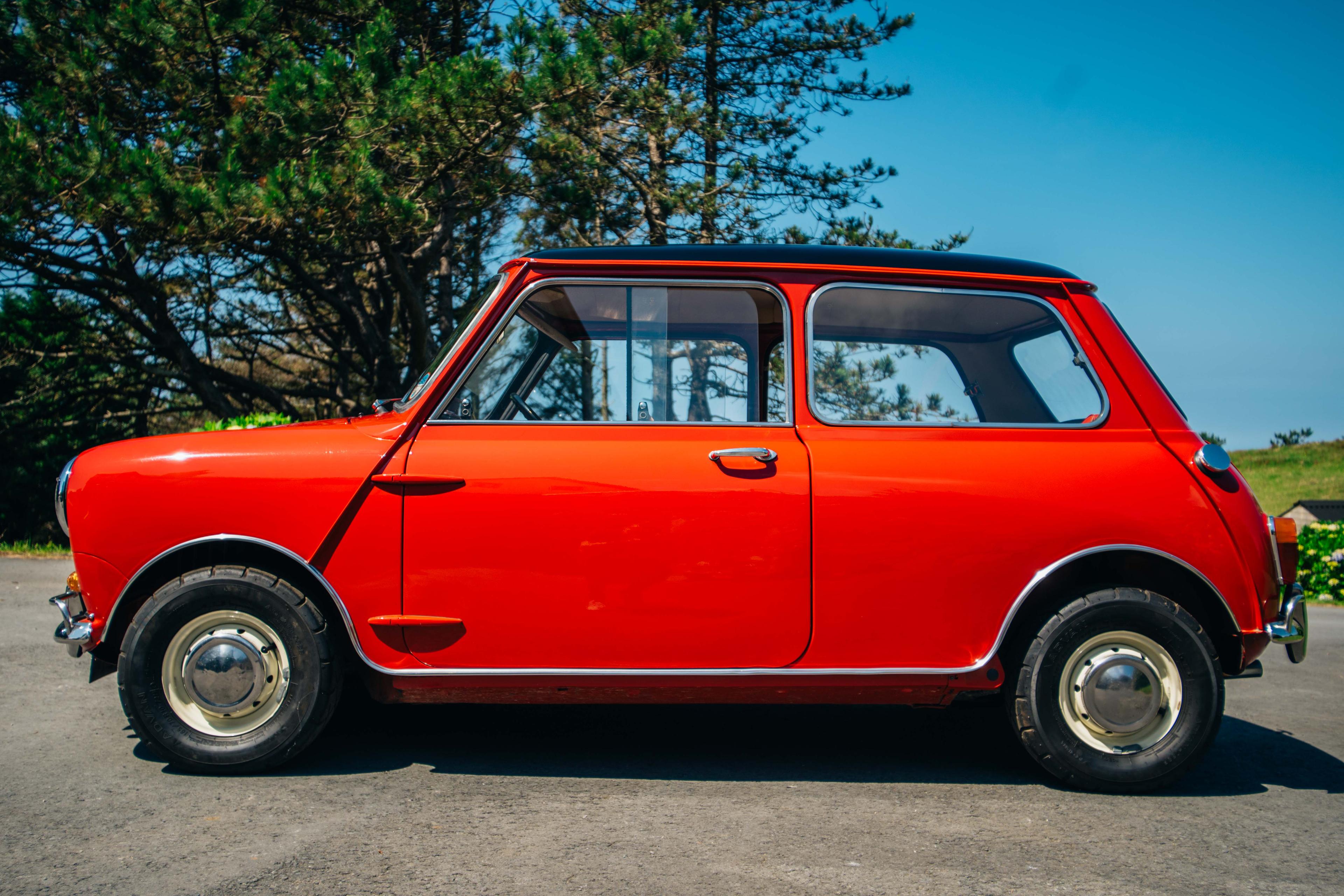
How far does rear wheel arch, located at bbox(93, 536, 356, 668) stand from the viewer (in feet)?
11.4

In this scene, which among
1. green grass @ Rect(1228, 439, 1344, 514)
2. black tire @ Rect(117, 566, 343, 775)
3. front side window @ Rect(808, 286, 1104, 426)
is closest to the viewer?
black tire @ Rect(117, 566, 343, 775)

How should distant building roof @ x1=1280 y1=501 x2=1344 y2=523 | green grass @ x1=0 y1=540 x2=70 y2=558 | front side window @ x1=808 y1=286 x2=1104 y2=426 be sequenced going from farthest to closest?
1. distant building roof @ x1=1280 y1=501 x2=1344 y2=523
2. green grass @ x1=0 y1=540 x2=70 y2=558
3. front side window @ x1=808 y1=286 x2=1104 y2=426

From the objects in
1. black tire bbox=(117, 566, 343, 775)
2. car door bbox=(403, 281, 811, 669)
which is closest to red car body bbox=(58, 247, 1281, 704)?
car door bbox=(403, 281, 811, 669)

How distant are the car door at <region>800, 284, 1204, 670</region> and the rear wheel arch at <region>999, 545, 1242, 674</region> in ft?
0.29

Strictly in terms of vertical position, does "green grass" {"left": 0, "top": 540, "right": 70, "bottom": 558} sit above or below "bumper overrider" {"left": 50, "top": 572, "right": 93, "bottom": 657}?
below

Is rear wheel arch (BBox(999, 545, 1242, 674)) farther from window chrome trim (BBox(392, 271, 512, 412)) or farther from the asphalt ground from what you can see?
window chrome trim (BBox(392, 271, 512, 412))

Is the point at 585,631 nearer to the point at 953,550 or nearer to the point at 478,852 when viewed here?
the point at 478,852

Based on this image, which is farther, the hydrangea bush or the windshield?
the hydrangea bush

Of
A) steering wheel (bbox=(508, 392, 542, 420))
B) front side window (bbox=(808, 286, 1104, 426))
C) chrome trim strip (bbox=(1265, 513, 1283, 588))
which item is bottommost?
chrome trim strip (bbox=(1265, 513, 1283, 588))

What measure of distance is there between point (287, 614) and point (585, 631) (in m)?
1.06

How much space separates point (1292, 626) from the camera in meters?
3.49

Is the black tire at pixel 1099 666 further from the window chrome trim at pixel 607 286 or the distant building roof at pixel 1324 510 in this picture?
the distant building roof at pixel 1324 510

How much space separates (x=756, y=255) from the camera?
3752mm

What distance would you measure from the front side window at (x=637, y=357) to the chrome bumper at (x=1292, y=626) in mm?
1949
